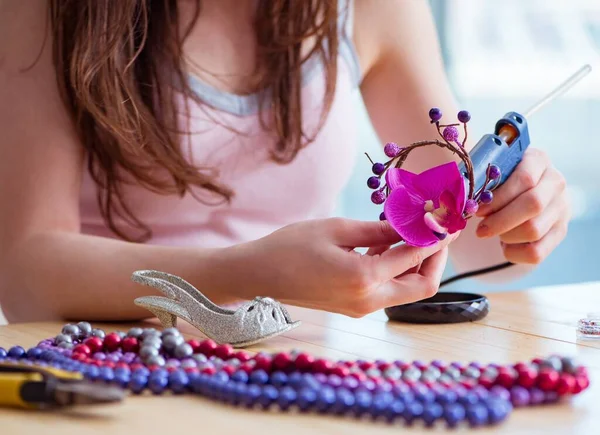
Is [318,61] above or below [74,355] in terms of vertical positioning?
above

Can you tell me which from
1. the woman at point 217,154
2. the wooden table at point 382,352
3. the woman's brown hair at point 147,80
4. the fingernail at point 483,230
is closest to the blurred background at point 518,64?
the woman at point 217,154

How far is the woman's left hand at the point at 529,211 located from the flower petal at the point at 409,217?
17 centimetres

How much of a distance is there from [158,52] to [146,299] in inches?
16.0

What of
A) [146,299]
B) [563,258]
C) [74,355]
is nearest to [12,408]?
[74,355]

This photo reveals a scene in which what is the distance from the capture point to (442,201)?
1.90 ft

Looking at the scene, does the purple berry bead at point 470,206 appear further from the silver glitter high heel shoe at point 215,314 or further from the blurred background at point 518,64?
the blurred background at point 518,64

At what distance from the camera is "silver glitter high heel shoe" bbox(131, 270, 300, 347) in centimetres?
60

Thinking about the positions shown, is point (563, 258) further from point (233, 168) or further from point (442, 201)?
point (442, 201)

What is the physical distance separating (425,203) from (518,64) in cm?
198

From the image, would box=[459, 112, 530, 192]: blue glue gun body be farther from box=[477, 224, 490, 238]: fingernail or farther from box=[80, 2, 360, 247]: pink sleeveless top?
box=[80, 2, 360, 247]: pink sleeveless top

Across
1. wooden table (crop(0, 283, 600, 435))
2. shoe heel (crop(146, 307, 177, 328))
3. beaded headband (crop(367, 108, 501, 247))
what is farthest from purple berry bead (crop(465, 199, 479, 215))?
shoe heel (crop(146, 307, 177, 328))

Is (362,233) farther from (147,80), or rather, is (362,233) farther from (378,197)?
(147,80)

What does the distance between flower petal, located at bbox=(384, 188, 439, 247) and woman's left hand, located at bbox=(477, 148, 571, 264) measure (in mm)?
174

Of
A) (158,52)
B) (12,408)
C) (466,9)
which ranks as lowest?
(12,408)
